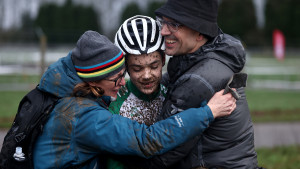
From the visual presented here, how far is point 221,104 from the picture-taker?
103 inches

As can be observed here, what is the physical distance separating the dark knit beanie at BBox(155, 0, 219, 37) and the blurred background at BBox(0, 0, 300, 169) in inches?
147

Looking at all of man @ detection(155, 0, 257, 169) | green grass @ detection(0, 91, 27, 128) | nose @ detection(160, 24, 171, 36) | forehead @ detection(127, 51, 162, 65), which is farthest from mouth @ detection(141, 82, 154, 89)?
green grass @ detection(0, 91, 27, 128)

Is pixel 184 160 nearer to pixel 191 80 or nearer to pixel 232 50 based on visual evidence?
pixel 191 80

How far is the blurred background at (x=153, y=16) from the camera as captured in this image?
11.7 meters

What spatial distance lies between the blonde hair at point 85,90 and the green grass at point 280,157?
15.3ft

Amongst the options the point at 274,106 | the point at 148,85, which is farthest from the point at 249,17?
the point at 148,85

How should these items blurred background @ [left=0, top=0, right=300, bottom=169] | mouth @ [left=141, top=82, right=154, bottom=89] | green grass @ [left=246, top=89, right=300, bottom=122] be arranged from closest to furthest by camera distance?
mouth @ [left=141, top=82, right=154, bottom=89] → blurred background @ [left=0, top=0, right=300, bottom=169] → green grass @ [left=246, top=89, right=300, bottom=122]

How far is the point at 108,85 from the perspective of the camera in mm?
2861

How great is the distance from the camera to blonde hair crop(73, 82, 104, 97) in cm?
266

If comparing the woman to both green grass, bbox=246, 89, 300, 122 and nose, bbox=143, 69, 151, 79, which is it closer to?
nose, bbox=143, 69, 151, 79

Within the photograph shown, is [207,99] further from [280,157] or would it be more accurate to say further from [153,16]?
[153,16]

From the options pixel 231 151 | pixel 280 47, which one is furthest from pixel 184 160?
pixel 280 47

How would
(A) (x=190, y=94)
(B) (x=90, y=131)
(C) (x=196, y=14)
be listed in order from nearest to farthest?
(B) (x=90, y=131), (A) (x=190, y=94), (C) (x=196, y=14)

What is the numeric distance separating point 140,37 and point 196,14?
21.2 inches
